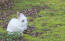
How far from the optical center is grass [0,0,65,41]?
8242 mm

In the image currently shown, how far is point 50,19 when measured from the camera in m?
9.85

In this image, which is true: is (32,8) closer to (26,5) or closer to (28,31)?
(26,5)

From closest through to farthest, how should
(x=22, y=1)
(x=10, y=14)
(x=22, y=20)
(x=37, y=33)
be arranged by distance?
(x=22, y=20), (x=37, y=33), (x=10, y=14), (x=22, y=1)

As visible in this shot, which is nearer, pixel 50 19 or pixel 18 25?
pixel 18 25

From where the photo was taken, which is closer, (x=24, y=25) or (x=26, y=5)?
(x=24, y=25)

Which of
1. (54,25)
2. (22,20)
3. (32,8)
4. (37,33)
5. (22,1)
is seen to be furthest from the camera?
(22,1)

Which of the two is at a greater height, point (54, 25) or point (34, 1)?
point (34, 1)

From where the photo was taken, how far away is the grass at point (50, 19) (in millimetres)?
8242

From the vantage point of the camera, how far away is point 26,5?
11.4 metres

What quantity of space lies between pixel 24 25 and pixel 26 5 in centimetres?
350

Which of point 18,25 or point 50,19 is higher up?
point 18,25

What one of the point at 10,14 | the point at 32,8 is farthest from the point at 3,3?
the point at 32,8

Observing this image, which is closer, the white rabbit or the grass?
the white rabbit

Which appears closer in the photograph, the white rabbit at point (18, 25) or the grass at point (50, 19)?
the white rabbit at point (18, 25)
